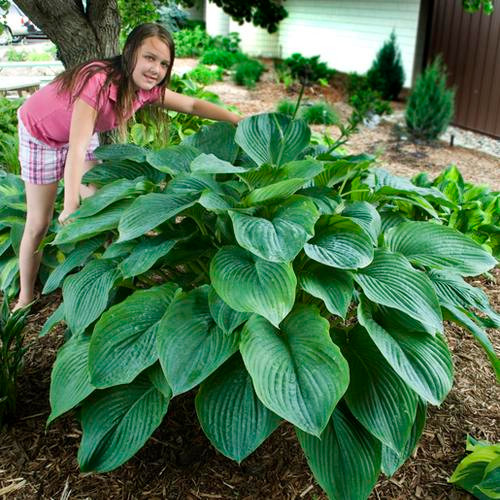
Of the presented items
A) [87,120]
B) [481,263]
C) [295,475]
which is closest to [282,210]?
[481,263]

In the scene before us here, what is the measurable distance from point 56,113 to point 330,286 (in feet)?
5.28

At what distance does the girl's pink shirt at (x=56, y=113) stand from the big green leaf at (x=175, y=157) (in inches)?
18.5

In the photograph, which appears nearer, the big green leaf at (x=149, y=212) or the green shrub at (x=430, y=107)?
the big green leaf at (x=149, y=212)

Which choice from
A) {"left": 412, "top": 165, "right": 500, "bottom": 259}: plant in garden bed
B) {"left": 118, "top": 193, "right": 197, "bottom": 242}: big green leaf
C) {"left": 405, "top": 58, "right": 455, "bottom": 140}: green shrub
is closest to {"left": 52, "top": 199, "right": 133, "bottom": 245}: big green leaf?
{"left": 118, "top": 193, "right": 197, "bottom": 242}: big green leaf

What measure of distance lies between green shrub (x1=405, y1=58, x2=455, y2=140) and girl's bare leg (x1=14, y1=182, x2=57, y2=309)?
18.6 feet

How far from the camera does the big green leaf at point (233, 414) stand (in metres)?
1.54

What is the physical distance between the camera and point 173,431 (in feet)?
6.64

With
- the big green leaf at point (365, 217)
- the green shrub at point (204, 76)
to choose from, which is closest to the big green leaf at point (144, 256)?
the big green leaf at point (365, 217)

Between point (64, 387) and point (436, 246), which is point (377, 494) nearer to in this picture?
point (436, 246)

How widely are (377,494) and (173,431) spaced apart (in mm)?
744

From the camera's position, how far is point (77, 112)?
7.77 feet

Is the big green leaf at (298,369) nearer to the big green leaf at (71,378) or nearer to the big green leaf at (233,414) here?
the big green leaf at (233,414)

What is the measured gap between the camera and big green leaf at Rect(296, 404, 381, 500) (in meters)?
1.55

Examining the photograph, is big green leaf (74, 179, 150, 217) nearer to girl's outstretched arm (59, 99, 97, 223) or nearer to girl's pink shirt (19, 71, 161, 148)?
girl's outstretched arm (59, 99, 97, 223)
